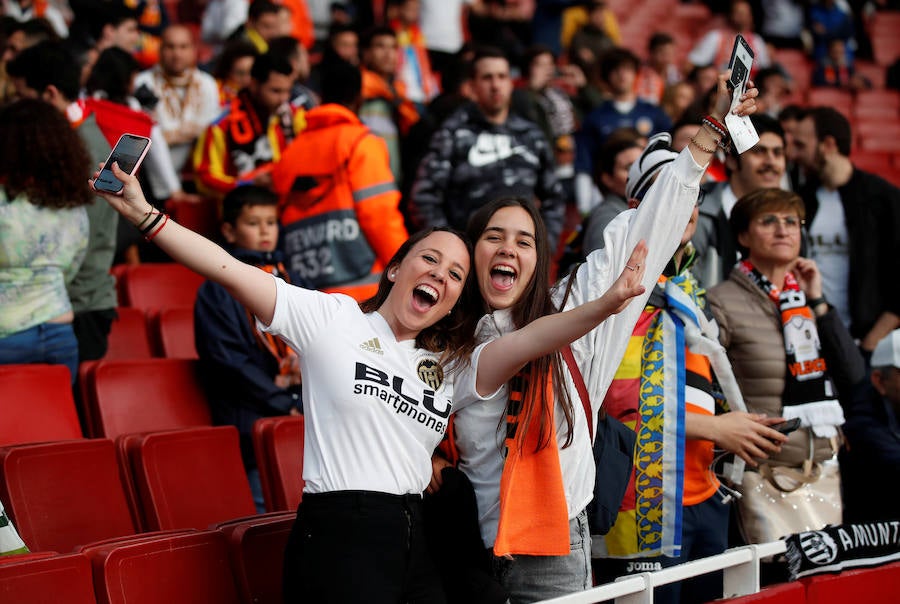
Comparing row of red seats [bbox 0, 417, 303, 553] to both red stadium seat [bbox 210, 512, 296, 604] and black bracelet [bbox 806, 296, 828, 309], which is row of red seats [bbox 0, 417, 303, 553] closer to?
red stadium seat [bbox 210, 512, 296, 604]

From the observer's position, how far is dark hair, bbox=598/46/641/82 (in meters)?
8.02

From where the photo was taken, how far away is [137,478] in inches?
143

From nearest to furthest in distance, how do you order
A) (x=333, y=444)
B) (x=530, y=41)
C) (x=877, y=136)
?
(x=333, y=444) → (x=530, y=41) → (x=877, y=136)

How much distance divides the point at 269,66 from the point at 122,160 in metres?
3.79

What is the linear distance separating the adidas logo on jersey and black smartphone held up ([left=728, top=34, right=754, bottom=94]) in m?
1.08

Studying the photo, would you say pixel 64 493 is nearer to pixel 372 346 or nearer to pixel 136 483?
pixel 136 483

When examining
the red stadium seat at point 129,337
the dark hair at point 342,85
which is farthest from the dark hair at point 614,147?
the red stadium seat at point 129,337

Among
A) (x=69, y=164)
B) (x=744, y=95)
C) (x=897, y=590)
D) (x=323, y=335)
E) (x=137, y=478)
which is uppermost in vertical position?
(x=69, y=164)

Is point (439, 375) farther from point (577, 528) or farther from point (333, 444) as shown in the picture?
point (577, 528)

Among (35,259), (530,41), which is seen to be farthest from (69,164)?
(530,41)

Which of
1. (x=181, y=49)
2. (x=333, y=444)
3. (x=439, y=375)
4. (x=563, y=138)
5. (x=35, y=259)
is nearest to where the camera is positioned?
(x=333, y=444)

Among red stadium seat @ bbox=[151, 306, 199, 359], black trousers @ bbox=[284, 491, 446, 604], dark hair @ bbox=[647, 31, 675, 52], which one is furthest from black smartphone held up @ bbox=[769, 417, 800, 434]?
dark hair @ bbox=[647, 31, 675, 52]

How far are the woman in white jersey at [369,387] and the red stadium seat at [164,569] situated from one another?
20.6 inches

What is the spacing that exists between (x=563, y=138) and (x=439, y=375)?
220 inches
